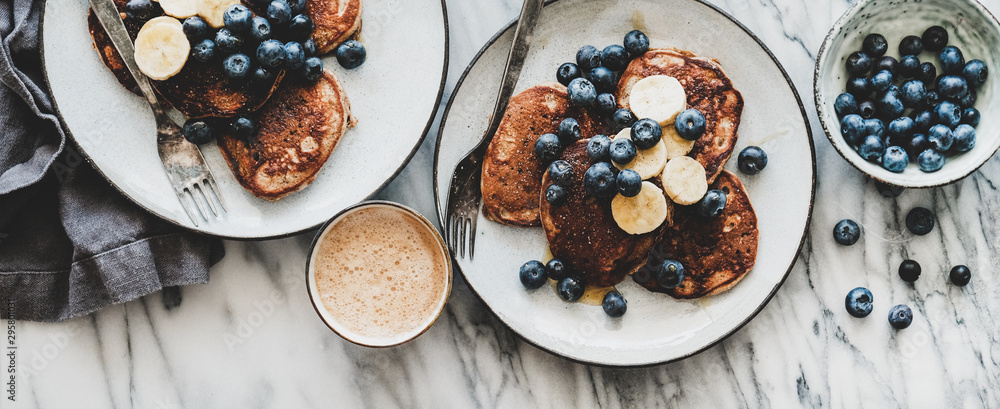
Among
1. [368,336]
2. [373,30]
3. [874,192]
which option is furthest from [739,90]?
[368,336]

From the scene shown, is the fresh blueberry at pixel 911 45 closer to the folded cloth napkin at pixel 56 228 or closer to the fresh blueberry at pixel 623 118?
the fresh blueberry at pixel 623 118

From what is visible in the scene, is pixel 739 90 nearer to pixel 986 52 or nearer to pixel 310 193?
pixel 986 52

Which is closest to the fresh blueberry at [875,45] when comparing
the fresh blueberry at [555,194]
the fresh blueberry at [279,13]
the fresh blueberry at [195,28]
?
the fresh blueberry at [555,194]

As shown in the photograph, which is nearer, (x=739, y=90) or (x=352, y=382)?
(x=739, y=90)

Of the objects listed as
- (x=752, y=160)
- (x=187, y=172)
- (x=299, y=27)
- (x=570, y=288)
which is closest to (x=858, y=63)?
(x=752, y=160)

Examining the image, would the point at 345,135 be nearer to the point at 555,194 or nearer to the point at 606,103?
the point at 555,194

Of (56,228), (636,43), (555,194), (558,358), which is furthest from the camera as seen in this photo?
(558,358)
